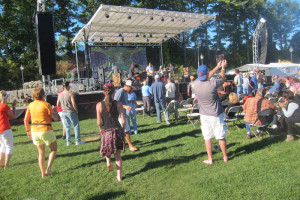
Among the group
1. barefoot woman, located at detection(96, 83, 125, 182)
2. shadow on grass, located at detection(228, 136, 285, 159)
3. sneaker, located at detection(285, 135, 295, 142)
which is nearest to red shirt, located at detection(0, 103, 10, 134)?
barefoot woman, located at detection(96, 83, 125, 182)

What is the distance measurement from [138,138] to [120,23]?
10443 mm

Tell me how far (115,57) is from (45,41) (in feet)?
42.3

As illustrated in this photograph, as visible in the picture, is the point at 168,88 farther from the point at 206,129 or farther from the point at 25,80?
the point at 25,80

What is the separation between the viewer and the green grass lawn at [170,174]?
2938 millimetres

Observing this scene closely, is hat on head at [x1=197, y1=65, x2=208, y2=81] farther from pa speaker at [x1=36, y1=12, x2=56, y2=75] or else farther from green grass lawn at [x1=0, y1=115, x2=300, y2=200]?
pa speaker at [x1=36, y1=12, x2=56, y2=75]

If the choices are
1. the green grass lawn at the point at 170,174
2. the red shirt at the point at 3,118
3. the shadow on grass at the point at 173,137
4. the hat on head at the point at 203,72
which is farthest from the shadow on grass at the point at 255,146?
the red shirt at the point at 3,118

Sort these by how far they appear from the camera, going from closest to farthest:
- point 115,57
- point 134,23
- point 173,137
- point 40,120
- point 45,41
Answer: point 40,120 → point 173,137 → point 45,41 → point 134,23 → point 115,57

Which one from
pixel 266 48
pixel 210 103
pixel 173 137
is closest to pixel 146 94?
pixel 173 137

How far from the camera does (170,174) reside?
354 centimetres

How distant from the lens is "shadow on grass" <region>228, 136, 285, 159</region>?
4186 millimetres

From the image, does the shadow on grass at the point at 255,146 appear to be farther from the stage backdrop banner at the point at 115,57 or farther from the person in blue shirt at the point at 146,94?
the stage backdrop banner at the point at 115,57

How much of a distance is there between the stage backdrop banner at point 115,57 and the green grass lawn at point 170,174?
51.2ft

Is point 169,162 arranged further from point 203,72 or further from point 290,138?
point 290,138

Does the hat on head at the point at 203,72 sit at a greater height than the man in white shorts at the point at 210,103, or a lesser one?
greater
